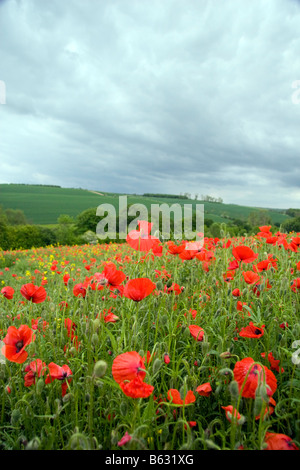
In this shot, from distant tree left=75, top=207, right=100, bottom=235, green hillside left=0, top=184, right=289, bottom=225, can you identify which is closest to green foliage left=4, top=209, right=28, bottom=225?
green hillside left=0, top=184, right=289, bottom=225

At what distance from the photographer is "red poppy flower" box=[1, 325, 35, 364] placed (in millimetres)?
1266

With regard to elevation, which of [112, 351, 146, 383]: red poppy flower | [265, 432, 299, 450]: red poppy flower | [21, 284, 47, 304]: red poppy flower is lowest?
[265, 432, 299, 450]: red poppy flower

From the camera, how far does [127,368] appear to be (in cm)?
100

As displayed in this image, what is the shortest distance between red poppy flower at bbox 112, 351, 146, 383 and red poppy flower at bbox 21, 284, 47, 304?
3.20 ft

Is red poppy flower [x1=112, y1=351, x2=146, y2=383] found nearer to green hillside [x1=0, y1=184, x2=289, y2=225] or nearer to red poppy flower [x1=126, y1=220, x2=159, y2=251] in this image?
red poppy flower [x1=126, y1=220, x2=159, y2=251]

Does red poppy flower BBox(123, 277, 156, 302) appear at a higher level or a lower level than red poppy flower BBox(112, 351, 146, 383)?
higher

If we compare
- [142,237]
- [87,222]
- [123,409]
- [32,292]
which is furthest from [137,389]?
[87,222]

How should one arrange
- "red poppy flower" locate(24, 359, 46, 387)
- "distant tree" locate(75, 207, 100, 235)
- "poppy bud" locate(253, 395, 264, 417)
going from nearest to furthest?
"poppy bud" locate(253, 395, 264, 417) < "red poppy flower" locate(24, 359, 46, 387) < "distant tree" locate(75, 207, 100, 235)

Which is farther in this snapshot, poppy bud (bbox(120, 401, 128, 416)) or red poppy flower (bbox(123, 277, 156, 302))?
red poppy flower (bbox(123, 277, 156, 302))

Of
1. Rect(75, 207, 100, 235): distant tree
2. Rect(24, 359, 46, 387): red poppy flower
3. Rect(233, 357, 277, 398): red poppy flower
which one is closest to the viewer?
Rect(233, 357, 277, 398): red poppy flower

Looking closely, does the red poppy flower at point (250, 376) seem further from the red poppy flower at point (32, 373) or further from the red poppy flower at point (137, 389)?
the red poppy flower at point (32, 373)
